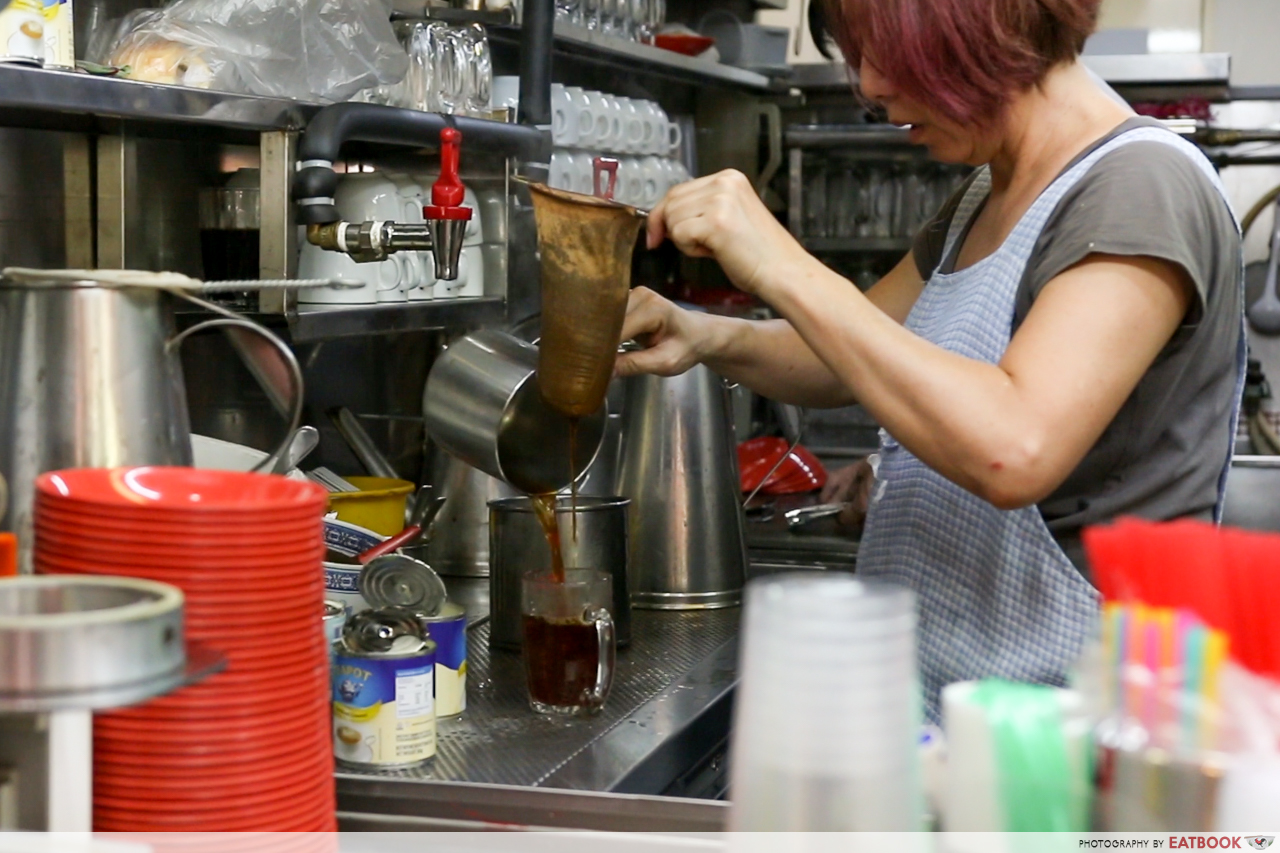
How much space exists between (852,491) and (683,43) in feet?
3.37

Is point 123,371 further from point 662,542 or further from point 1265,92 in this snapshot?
point 1265,92

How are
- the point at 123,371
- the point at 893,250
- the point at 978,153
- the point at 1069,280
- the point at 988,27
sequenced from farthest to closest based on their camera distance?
1. the point at 893,250
2. the point at 978,153
3. the point at 988,27
4. the point at 1069,280
5. the point at 123,371

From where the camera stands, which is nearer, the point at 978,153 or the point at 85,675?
the point at 85,675

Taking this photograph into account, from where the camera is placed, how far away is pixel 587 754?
1383 mm

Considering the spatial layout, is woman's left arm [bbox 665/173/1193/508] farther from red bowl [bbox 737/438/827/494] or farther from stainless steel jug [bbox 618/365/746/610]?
red bowl [bbox 737/438/827/494]

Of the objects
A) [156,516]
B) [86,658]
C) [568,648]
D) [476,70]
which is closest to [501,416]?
[568,648]

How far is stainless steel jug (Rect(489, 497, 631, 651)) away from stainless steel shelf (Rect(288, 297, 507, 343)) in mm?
241

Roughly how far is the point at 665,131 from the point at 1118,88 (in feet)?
4.10

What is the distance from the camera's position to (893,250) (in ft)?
11.5

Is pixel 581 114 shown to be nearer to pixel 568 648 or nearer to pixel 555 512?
pixel 555 512

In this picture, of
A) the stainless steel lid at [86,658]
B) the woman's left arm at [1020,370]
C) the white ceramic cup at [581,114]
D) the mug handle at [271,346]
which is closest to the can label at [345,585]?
the mug handle at [271,346]

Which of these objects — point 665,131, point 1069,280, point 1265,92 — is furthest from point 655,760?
point 1265,92

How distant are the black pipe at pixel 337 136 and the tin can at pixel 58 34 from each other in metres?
0.27

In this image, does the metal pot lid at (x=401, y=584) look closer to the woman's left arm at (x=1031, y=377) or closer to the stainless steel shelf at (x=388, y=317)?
the stainless steel shelf at (x=388, y=317)
